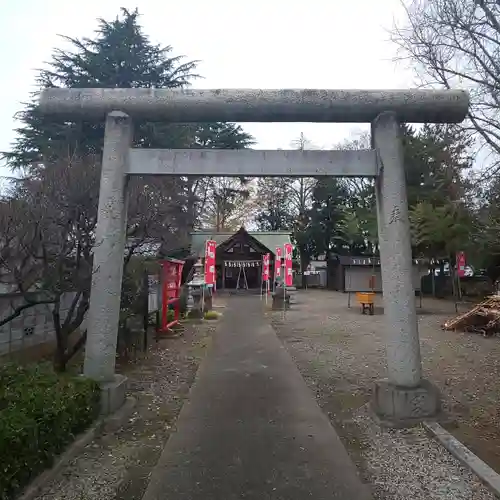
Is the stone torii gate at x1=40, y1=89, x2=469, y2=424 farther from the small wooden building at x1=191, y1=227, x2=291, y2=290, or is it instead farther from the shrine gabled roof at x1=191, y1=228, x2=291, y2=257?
the shrine gabled roof at x1=191, y1=228, x2=291, y2=257

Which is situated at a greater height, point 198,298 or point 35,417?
point 198,298

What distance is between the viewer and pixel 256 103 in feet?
19.2

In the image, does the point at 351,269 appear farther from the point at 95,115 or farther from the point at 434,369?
the point at 95,115

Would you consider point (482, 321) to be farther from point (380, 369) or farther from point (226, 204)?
point (226, 204)

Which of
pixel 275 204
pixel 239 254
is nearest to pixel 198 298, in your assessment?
pixel 239 254

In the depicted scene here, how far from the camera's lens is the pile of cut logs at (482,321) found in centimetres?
1341

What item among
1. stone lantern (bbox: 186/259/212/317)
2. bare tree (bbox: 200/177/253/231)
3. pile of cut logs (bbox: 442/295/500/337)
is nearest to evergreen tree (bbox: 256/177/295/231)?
bare tree (bbox: 200/177/253/231)

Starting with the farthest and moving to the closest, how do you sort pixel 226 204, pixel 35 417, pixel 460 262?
pixel 226 204
pixel 460 262
pixel 35 417

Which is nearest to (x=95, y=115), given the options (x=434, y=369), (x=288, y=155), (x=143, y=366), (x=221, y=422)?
(x=288, y=155)

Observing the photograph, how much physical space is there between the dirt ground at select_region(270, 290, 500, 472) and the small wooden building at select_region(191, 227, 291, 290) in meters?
17.0

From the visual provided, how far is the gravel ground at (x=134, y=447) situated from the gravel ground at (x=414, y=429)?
7.13ft

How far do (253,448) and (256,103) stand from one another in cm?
437

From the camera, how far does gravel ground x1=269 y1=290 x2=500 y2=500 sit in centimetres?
393

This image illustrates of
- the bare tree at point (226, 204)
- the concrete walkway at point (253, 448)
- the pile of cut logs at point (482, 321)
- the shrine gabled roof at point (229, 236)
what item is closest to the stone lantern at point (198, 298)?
the bare tree at point (226, 204)
